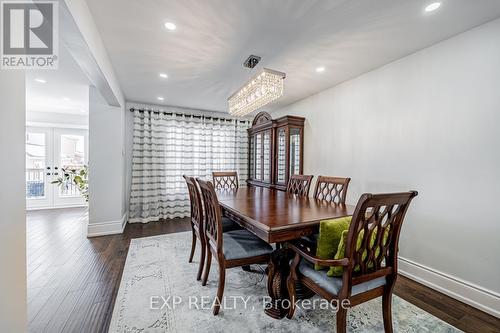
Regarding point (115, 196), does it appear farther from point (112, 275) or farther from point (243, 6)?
point (243, 6)

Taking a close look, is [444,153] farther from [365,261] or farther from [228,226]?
[228,226]

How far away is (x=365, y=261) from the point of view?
1.29 m

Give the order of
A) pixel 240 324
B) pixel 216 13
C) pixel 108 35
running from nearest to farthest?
1. pixel 240 324
2. pixel 216 13
3. pixel 108 35

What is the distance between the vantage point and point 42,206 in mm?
5215

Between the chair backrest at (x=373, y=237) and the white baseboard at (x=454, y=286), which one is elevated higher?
the chair backrest at (x=373, y=237)

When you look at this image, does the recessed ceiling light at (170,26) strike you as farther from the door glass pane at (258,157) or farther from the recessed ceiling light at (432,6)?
the door glass pane at (258,157)

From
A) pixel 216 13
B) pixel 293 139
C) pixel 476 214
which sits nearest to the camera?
pixel 216 13

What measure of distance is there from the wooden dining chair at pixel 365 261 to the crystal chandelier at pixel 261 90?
1.57 metres

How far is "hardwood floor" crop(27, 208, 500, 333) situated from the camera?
1608mm

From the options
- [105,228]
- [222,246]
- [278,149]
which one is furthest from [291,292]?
[105,228]

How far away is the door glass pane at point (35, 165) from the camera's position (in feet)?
17.0

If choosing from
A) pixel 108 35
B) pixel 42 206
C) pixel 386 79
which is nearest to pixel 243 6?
pixel 108 35

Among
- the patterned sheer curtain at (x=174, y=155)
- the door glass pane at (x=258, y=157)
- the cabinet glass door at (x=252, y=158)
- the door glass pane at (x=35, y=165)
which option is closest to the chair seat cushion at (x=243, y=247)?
the door glass pane at (x=258, y=157)

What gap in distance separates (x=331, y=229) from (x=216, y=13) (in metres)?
1.90
